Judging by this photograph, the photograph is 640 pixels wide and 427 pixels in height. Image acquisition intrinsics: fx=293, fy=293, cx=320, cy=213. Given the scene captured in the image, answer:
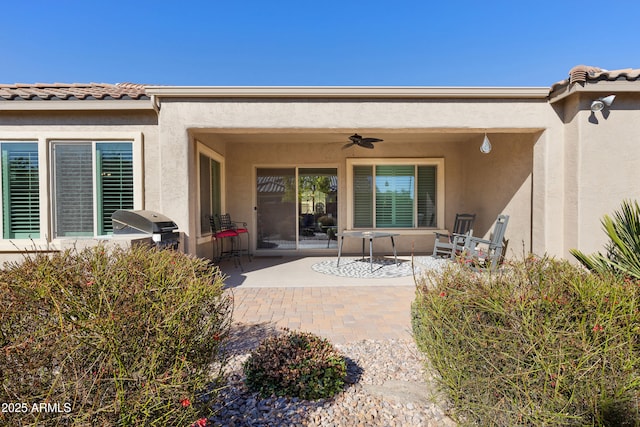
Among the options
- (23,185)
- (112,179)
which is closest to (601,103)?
(112,179)

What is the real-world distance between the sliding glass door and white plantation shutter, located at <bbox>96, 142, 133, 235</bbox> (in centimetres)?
424

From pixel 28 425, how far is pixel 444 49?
14702 millimetres

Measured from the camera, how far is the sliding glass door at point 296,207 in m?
9.95

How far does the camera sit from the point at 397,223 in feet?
A: 32.7

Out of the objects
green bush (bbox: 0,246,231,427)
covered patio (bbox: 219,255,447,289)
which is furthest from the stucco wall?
green bush (bbox: 0,246,231,427)

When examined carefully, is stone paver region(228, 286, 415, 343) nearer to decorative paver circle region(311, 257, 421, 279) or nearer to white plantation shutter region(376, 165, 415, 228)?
decorative paver circle region(311, 257, 421, 279)

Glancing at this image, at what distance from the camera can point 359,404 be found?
2.52m

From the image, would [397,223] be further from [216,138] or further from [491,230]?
[216,138]

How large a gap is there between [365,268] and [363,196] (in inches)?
119

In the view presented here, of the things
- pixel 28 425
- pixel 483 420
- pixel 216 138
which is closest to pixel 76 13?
pixel 216 138

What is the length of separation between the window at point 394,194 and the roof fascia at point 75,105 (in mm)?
6365

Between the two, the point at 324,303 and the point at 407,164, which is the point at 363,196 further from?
the point at 324,303

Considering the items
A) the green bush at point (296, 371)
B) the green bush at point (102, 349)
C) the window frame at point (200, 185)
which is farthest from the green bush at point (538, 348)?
the window frame at point (200, 185)

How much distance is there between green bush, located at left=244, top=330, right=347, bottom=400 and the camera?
2.54 m
